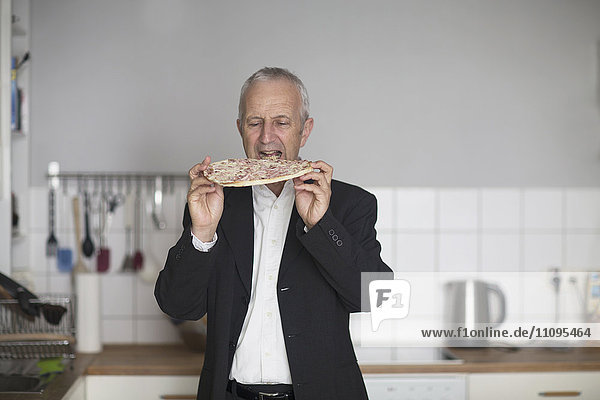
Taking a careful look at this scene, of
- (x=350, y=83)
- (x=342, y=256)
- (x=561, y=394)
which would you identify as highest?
(x=350, y=83)

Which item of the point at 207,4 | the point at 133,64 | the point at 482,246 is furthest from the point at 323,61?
the point at 482,246

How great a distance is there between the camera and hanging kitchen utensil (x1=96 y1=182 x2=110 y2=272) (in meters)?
2.65

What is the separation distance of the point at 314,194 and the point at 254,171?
0.16 meters

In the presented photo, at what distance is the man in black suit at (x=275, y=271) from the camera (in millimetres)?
1515

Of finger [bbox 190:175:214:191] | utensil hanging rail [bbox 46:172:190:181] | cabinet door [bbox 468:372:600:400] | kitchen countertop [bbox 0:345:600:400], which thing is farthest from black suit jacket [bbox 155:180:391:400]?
utensil hanging rail [bbox 46:172:190:181]

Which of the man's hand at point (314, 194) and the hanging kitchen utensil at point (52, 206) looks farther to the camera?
the hanging kitchen utensil at point (52, 206)

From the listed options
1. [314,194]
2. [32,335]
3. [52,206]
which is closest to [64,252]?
[52,206]

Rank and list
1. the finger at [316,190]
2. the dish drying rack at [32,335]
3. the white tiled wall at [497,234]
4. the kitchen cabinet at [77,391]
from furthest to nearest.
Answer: the white tiled wall at [497,234] < the dish drying rack at [32,335] < the kitchen cabinet at [77,391] < the finger at [316,190]

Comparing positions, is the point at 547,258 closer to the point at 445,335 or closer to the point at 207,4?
the point at 445,335

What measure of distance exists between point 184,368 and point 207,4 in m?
1.47

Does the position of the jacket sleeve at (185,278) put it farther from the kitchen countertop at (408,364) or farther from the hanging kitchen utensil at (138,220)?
the hanging kitchen utensil at (138,220)

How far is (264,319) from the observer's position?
1591 millimetres

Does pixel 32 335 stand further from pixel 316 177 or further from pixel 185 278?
pixel 316 177

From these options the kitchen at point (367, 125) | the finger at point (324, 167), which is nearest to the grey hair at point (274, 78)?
the finger at point (324, 167)
